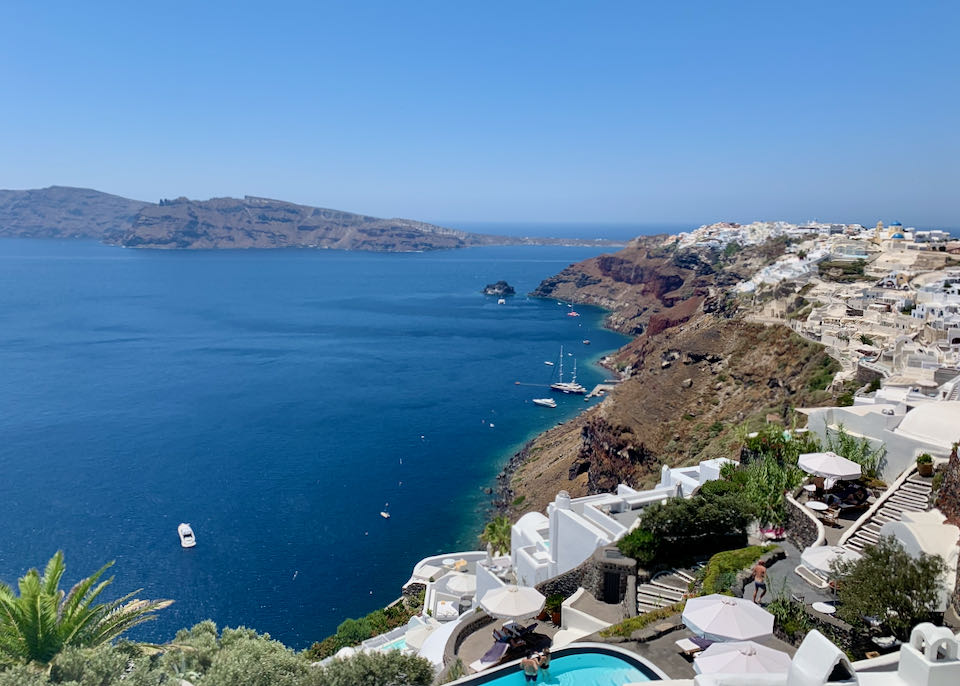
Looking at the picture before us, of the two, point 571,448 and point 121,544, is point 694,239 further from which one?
point 121,544

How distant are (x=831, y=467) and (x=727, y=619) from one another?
7.98 meters

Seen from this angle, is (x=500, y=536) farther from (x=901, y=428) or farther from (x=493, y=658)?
(x=901, y=428)

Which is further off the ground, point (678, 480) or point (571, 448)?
point (678, 480)

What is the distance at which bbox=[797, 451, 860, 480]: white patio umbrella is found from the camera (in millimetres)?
17703

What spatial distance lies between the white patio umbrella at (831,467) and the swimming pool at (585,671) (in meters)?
9.75

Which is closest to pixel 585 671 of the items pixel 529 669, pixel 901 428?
pixel 529 669

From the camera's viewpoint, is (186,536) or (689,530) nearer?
(689,530)

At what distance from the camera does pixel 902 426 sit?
64.1ft

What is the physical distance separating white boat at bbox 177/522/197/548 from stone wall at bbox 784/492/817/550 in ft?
117

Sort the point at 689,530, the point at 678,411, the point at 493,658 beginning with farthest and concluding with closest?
1. the point at 678,411
2. the point at 689,530
3. the point at 493,658

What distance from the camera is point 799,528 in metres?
17.4

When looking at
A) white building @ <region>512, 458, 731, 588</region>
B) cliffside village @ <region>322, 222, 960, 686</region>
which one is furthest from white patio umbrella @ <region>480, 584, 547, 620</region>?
white building @ <region>512, 458, 731, 588</region>

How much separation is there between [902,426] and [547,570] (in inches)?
464

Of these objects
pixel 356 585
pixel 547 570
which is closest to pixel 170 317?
pixel 356 585
